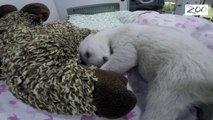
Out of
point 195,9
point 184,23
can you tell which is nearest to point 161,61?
point 184,23

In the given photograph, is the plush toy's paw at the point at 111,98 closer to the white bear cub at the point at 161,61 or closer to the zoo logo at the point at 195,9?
the white bear cub at the point at 161,61

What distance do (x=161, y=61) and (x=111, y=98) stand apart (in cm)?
23

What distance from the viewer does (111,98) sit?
0.56m

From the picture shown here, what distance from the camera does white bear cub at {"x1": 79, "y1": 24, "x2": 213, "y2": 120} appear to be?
0.63m

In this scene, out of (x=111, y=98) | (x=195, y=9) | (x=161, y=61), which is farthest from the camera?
(x=195, y=9)

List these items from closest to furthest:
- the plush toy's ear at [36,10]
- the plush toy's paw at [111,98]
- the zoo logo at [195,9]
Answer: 1. the plush toy's paw at [111,98]
2. the plush toy's ear at [36,10]
3. the zoo logo at [195,9]

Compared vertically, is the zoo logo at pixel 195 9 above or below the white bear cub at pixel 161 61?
below

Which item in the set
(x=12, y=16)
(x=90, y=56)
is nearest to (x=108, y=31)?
(x=90, y=56)

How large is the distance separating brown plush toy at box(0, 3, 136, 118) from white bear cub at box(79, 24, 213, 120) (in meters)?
0.11

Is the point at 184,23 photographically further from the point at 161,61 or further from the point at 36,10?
the point at 36,10

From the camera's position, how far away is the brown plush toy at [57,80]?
579 millimetres

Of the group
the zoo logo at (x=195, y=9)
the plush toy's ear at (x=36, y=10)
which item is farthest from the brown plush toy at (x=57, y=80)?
the zoo logo at (x=195, y=9)

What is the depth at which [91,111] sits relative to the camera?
59cm

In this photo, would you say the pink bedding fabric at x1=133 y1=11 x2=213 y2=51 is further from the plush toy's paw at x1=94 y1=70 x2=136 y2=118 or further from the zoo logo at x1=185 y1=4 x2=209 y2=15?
the plush toy's paw at x1=94 y1=70 x2=136 y2=118
